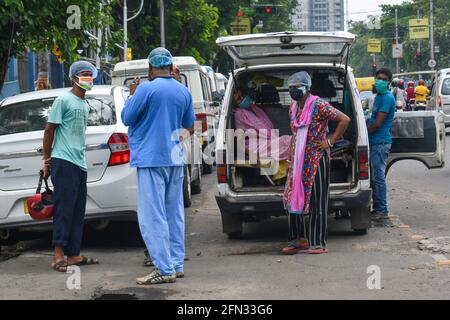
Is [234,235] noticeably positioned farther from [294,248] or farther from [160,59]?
[160,59]

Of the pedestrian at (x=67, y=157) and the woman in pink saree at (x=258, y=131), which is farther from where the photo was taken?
the woman in pink saree at (x=258, y=131)

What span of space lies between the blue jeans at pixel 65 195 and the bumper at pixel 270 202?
1.74m

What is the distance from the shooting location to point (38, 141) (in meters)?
8.95

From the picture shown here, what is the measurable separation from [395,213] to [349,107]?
2.22 metres

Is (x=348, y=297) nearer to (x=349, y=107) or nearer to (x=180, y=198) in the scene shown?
(x=180, y=198)

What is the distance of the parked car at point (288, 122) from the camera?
956 cm

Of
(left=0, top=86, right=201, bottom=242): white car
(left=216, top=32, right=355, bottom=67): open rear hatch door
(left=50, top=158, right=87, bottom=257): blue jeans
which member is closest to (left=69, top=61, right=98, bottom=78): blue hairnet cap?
(left=0, top=86, right=201, bottom=242): white car

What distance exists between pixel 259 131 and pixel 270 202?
1.11 meters

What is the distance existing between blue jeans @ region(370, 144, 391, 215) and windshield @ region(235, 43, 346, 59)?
138 cm

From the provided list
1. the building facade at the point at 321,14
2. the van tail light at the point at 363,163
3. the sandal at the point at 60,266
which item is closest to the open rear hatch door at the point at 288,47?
the van tail light at the point at 363,163

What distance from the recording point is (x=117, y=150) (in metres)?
9.02

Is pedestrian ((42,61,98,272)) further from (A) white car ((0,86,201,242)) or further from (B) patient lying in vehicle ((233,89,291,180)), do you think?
(B) patient lying in vehicle ((233,89,291,180))

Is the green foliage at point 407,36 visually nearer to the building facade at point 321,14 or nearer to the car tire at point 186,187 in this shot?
the building facade at point 321,14
